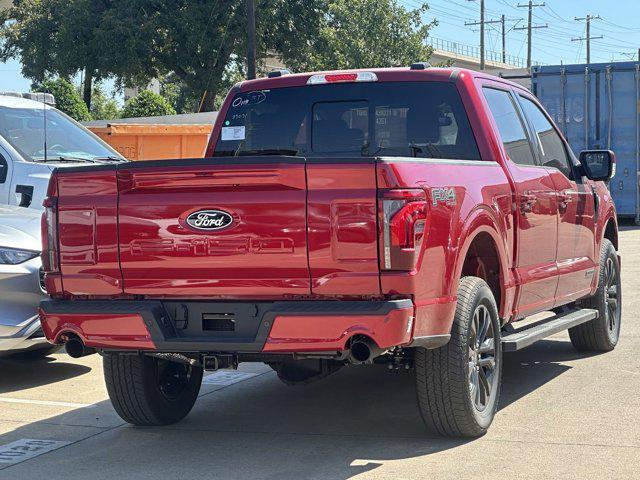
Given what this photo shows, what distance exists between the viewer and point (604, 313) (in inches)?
344

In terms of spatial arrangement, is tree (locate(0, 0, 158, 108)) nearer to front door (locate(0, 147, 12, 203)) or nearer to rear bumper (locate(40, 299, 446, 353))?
front door (locate(0, 147, 12, 203))

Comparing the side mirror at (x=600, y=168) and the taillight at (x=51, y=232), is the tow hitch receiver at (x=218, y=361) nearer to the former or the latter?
the taillight at (x=51, y=232)

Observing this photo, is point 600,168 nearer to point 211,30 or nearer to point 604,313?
point 604,313

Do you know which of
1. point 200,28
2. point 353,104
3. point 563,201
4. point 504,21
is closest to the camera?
point 353,104

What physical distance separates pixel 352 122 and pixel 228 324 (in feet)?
6.62

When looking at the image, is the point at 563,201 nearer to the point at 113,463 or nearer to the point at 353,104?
the point at 353,104

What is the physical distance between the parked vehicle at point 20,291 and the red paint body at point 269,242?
1880mm

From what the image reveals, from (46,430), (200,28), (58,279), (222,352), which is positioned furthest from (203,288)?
(200,28)

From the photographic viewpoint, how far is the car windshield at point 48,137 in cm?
1086

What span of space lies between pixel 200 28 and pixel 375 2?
58.3ft

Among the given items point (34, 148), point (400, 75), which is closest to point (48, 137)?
point (34, 148)

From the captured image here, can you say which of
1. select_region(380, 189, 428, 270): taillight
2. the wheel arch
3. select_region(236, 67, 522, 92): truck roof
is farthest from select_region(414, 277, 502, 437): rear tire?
the wheel arch

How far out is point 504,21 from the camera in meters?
104

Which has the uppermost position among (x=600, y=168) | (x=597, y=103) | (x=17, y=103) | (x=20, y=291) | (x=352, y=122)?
(x=597, y=103)
